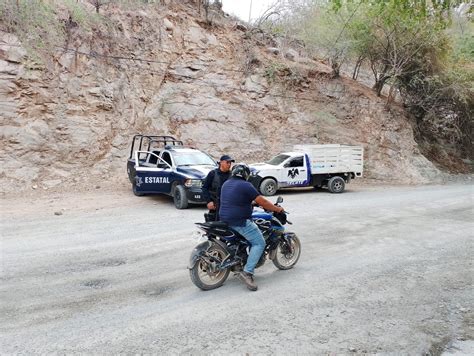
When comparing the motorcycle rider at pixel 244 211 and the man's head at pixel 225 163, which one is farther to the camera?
the man's head at pixel 225 163

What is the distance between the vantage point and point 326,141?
2098cm

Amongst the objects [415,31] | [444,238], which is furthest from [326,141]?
[444,238]

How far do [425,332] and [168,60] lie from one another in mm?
18714

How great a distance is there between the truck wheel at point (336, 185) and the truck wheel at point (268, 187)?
2381 mm

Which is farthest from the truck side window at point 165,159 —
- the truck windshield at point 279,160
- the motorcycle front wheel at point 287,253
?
the motorcycle front wheel at point 287,253

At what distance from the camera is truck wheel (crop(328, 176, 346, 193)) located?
15.6 metres

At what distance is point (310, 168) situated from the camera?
1538 cm

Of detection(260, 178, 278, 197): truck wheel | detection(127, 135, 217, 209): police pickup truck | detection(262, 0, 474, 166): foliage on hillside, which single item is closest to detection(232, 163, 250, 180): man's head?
detection(127, 135, 217, 209): police pickup truck

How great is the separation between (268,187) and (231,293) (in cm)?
947

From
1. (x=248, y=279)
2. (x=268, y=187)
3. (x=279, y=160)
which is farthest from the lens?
Answer: (x=279, y=160)

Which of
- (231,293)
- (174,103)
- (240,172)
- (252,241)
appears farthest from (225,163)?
(174,103)

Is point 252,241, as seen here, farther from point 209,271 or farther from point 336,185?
point 336,185

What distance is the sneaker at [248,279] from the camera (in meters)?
5.29

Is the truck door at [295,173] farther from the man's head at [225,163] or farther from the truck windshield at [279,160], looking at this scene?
the man's head at [225,163]
